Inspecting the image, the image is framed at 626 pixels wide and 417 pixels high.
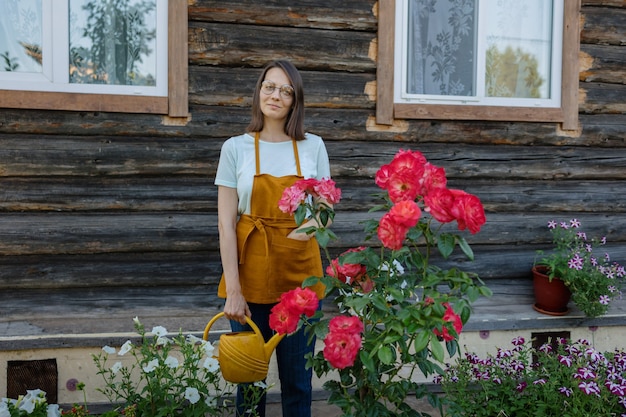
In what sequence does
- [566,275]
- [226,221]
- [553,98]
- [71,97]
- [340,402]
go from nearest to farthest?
[340,402] → [226,221] → [71,97] → [566,275] → [553,98]

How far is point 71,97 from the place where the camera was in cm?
403

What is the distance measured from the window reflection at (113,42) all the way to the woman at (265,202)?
5.69 feet

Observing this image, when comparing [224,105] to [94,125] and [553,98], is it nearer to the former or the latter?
[94,125]

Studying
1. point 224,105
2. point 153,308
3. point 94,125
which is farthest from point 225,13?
point 153,308

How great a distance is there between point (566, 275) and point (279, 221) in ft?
8.07

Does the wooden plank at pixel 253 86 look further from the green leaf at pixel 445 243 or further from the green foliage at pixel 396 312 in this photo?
the green leaf at pixel 445 243

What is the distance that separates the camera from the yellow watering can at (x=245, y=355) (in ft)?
8.25

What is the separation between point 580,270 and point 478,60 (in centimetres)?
160

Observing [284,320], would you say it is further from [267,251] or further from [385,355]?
[267,251]

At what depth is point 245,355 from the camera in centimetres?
251

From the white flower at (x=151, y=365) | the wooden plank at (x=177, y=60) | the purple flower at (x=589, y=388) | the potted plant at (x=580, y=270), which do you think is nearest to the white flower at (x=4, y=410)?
the white flower at (x=151, y=365)

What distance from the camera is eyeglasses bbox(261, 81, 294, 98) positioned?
8.76 feet

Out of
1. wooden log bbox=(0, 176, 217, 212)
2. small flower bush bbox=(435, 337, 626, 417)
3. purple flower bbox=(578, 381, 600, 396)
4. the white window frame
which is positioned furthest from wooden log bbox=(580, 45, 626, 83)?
wooden log bbox=(0, 176, 217, 212)

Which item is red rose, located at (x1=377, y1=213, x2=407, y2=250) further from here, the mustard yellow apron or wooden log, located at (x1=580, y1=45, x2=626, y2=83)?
wooden log, located at (x1=580, y1=45, x2=626, y2=83)
